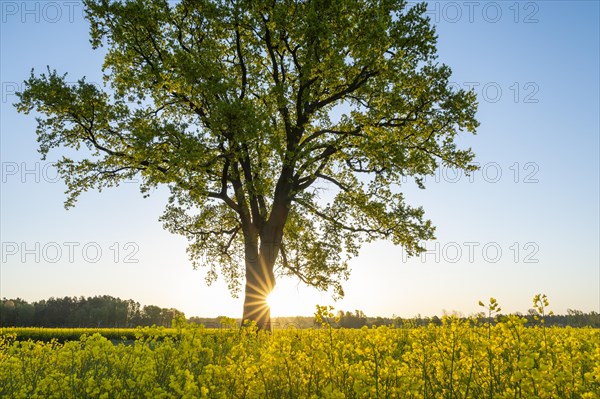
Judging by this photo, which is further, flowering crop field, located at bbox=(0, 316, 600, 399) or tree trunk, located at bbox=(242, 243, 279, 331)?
tree trunk, located at bbox=(242, 243, 279, 331)

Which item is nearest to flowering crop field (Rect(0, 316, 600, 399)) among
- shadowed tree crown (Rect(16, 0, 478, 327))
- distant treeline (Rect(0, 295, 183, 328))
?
shadowed tree crown (Rect(16, 0, 478, 327))

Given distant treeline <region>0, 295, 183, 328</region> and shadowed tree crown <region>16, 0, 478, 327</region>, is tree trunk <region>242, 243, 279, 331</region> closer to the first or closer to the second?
shadowed tree crown <region>16, 0, 478, 327</region>

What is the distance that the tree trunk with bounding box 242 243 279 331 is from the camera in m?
20.4

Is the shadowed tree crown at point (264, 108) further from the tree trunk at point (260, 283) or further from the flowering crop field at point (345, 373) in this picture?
the flowering crop field at point (345, 373)

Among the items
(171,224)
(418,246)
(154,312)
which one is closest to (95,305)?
(154,312)

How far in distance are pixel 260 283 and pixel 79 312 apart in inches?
3386

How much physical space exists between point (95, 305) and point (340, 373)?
105 meters

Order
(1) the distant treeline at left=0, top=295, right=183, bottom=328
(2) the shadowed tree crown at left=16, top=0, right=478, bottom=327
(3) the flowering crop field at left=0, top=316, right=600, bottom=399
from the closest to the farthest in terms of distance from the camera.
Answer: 1. (3) the flowering crop field at left=0, top=316, right=600, bottom=399
2. (2) the shadowed tree crown at left=16, top=0, right=478, bottom=327
3. (1) the distant treeline at left=0, top=295, right=183, bottom=328

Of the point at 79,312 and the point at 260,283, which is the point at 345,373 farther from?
the point at 79,312

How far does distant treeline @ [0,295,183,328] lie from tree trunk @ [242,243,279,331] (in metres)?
70.4

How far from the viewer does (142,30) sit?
20.2 meters

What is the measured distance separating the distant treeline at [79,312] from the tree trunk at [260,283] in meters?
70.4

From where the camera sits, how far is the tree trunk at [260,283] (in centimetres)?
2044

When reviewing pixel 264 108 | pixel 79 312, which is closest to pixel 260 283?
pixel 264 108
